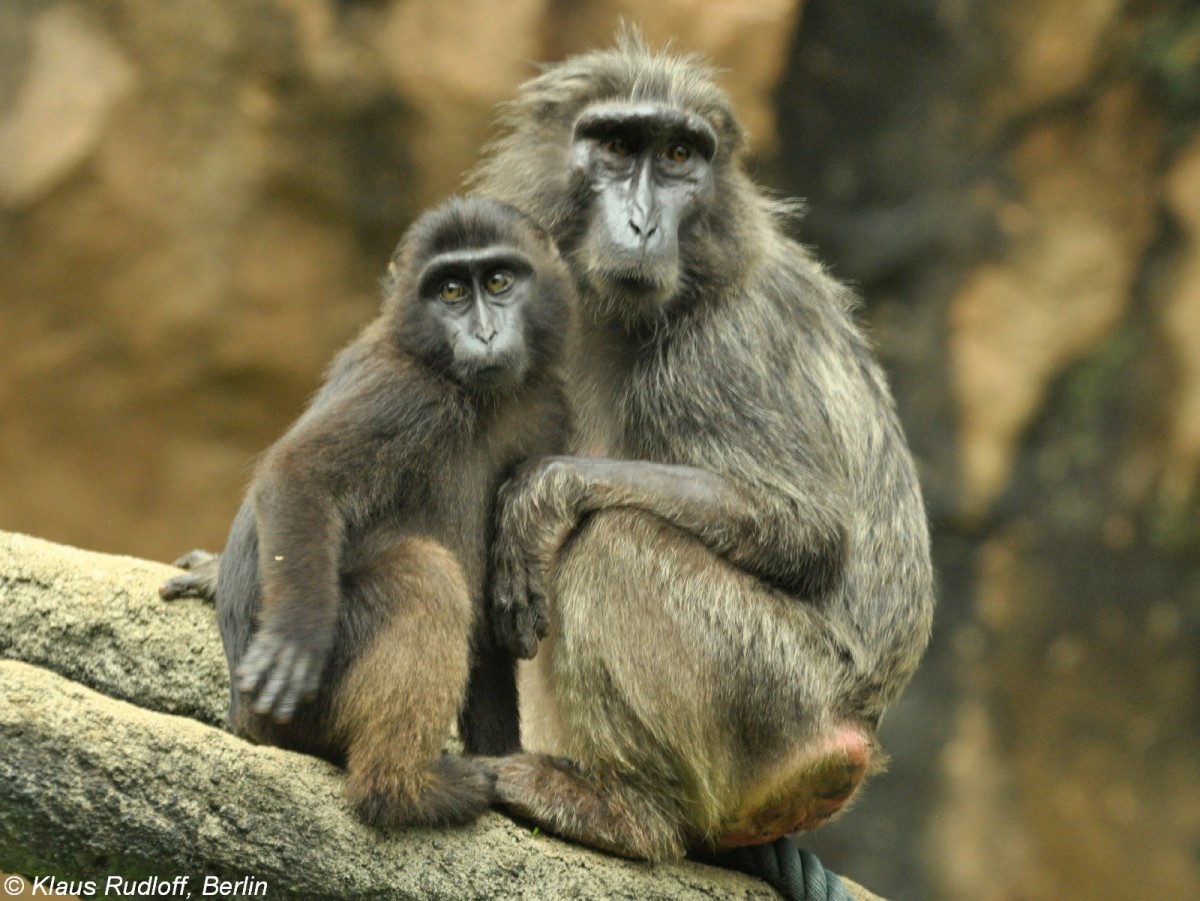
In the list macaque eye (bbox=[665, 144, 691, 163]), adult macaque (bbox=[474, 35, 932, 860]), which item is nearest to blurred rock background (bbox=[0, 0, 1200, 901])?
adult macaque (bbox=[474, 35, 932, 860])

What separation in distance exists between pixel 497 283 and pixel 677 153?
46.0 inches

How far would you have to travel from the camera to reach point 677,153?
5.94m

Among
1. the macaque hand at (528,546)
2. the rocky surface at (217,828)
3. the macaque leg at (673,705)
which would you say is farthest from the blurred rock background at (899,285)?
the rocky surface at (217,828)

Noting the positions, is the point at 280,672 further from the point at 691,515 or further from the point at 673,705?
the point at 691,515

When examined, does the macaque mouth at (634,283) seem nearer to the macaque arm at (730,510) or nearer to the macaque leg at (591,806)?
the macaque arm at (730,510)

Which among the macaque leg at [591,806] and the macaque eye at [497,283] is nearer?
the macaque leg at [591,806]

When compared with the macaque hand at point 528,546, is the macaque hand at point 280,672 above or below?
below

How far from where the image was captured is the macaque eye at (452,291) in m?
5.21

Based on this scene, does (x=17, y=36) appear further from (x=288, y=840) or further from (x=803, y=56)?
(x=288, y=840)

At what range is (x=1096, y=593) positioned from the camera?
1096cm

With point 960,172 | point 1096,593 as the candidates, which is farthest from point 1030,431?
point 960,172

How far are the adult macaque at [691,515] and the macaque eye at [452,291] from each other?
64 cm

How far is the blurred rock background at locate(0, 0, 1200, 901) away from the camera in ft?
32.9

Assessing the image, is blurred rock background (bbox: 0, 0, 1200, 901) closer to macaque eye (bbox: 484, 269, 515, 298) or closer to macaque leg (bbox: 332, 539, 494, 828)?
macaque eye (bbox: 484, 269, 515, 298)
